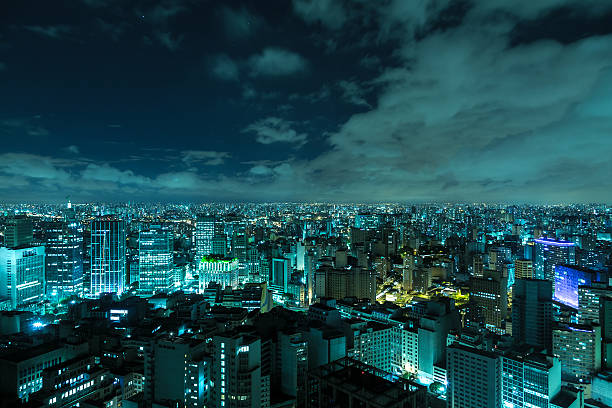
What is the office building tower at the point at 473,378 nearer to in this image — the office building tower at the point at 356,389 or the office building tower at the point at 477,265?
the office building tower at the point at 356,389

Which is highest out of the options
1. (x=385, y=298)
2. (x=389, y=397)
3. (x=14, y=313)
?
(x=389, y=397)

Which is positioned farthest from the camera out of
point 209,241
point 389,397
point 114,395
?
point 209,241

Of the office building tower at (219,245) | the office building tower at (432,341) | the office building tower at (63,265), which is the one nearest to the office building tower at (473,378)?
the office building tower at (432,341)

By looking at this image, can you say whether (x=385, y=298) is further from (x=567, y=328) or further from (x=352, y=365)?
(x=352, y=365)

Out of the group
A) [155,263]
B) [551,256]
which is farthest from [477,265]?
[155,263]

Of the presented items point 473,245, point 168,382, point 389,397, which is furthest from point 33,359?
point 473,245

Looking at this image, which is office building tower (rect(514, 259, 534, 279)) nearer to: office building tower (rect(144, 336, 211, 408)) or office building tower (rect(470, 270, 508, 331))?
office building tower (rect(470, 270, 508, 331))
